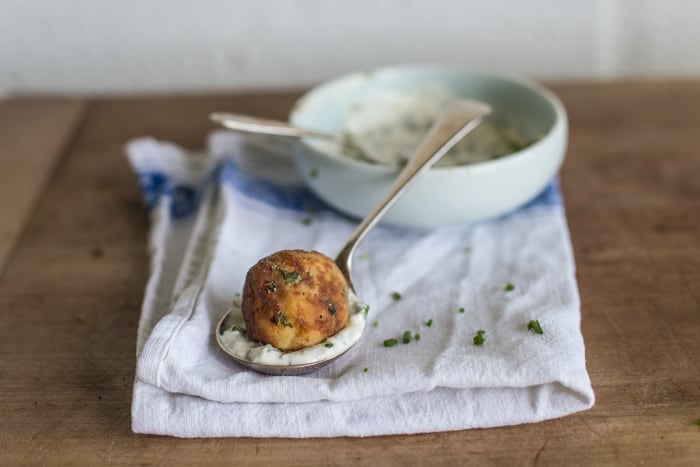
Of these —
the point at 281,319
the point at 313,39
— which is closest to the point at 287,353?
the point at 281,319

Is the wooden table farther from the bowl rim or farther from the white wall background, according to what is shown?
the white wall background

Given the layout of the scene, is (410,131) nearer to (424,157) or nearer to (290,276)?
(424,157)

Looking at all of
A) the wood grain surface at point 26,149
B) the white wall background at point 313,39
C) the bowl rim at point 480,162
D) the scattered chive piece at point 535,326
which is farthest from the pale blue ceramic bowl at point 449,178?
the white wall background at point 313,39

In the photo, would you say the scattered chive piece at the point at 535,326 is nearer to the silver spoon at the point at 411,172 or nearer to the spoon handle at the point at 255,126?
the silver spoon at the point at 411,172

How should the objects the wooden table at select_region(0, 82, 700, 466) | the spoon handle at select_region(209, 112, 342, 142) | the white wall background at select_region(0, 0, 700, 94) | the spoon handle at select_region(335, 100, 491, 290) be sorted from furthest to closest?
the white wall background at select_region(0, 0, 700, 94) < the spoon handle at select_region(209, 112, 342, 142) < the spoon handle at select_region(335, 100, 491, 290) < the wooden table at select_region(0, 82, 700, 466)

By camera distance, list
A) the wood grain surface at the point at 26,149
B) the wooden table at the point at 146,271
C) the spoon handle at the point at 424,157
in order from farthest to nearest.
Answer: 1. the wood grain surface at the point at 26,149
2. the spoon handle at the point at 424,157
3. the wooden table at the point at 146,271

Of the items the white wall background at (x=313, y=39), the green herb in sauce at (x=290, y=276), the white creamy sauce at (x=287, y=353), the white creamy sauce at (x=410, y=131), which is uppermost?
the green herb in sauce at (x=290, y=276)

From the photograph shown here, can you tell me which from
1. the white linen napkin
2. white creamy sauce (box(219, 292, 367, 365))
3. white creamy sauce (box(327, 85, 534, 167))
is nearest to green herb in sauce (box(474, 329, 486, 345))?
the white linen napkin

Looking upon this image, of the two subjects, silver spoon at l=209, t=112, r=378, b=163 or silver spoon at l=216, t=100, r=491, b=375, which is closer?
silver spoon at l=216, t=100, r=491, b=375
